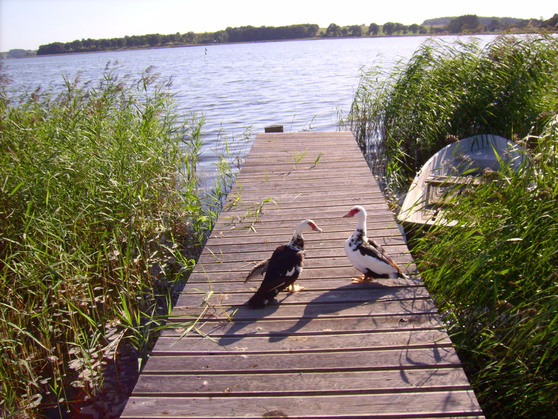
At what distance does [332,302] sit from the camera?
12.0 feet

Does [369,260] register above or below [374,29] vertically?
below

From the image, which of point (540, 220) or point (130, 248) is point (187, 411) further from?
point (540, 220)

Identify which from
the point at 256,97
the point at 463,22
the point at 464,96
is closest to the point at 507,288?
the point at 464,96

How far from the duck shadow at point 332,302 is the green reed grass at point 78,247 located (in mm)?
1132

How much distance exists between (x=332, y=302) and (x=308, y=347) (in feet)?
2.08

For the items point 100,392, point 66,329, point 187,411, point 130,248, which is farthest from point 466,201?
point 66,329

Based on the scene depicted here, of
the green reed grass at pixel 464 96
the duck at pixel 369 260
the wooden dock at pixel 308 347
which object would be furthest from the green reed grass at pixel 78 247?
the green reed grass at pixel 464 96

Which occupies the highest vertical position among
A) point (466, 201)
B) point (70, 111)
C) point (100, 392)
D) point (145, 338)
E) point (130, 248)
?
point (70, 111)

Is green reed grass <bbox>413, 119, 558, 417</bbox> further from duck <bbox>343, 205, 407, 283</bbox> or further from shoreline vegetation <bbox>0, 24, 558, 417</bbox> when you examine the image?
duck <bbox>343, 205, 407, 283</bbox>

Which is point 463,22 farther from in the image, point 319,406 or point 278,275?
point 319,406

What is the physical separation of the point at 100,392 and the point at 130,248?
1.38m

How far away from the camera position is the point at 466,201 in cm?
413

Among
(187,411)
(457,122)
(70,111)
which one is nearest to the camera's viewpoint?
(187,411)

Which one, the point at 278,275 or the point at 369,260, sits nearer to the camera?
the point at 278,275
